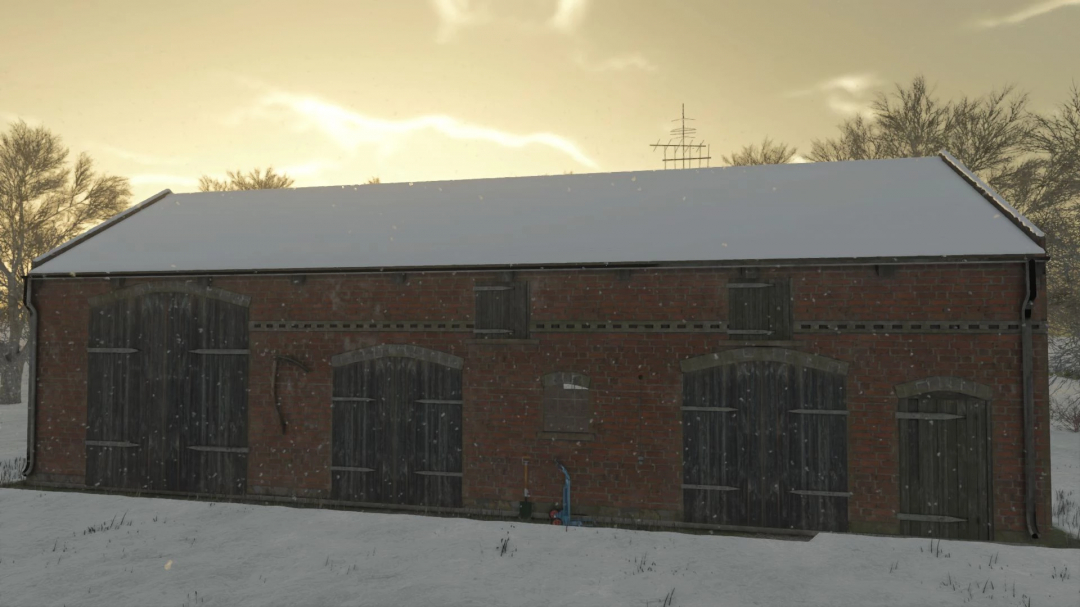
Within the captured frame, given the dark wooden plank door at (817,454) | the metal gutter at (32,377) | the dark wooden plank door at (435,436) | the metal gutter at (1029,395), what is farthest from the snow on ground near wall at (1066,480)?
the metal gutter at (32,377)

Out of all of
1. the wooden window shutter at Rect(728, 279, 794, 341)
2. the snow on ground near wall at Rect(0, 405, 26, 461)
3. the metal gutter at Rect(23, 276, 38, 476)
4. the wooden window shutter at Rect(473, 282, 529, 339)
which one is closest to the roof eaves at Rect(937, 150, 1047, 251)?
the wooden window shutter at Rect(728, 279, 794, 341)

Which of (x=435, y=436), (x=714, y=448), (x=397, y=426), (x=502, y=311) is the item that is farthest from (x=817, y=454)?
(x=397, y=426)

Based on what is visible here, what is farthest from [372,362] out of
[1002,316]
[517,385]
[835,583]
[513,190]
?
[1002,316]

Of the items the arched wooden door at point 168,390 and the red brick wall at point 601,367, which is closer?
the red brick wall at point 601,367

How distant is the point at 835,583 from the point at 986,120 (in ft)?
79.3

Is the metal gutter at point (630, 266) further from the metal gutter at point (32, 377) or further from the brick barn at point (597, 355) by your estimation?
the metal gutter at point (32, 377)

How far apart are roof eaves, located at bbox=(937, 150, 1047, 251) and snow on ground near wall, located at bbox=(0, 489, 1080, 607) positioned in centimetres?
456

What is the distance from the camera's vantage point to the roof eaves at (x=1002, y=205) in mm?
11227

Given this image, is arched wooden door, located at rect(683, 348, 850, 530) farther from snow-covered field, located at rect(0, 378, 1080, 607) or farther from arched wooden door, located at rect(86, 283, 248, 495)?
arched wooden door, located at rect(86, 283, 248, 495)

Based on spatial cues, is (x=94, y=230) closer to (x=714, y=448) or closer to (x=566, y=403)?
(x=566, y=403)

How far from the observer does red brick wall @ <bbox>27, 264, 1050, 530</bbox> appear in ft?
37.6

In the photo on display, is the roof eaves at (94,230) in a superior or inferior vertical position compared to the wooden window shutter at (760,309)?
superior

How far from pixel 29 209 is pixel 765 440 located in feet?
106

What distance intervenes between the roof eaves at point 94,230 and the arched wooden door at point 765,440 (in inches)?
543
